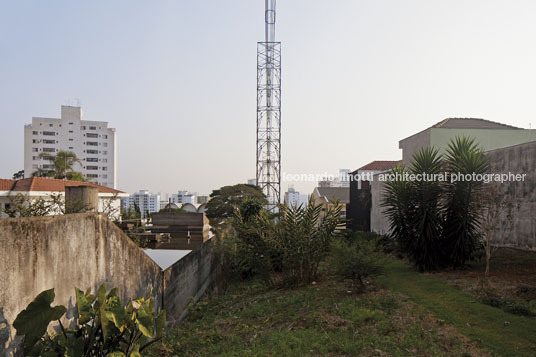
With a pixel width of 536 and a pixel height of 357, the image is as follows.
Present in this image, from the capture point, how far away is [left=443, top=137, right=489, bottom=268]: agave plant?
8562 millimetres

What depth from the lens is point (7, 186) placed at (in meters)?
19.2

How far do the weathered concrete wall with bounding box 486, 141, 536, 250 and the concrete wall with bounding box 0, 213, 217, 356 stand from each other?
858cm

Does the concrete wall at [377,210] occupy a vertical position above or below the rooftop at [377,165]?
below

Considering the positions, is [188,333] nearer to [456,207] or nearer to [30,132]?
[456,207]

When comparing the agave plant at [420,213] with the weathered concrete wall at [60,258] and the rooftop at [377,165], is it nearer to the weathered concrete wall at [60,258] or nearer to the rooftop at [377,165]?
the weathered concrete wall at [60,258]

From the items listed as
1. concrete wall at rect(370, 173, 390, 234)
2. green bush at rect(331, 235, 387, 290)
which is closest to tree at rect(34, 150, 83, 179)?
concrete wall at rect(370, 173, 390, 234)

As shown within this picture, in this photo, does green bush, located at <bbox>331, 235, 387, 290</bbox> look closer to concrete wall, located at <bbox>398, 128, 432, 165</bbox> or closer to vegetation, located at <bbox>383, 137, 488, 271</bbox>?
vegetation, located at <bbox>383, 137, 488, 271</bbox>

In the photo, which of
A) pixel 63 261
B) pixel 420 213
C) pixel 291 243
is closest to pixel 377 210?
pixel 420 213

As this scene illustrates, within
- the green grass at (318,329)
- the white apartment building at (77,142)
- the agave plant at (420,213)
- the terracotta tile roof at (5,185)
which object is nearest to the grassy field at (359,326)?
the green grass at (318,329)

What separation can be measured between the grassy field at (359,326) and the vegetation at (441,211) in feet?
5.19

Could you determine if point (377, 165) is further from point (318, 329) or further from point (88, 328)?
point (88, 328)

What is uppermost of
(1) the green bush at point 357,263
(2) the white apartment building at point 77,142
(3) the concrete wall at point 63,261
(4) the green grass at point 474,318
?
(2) the white apartment building at point 77,142

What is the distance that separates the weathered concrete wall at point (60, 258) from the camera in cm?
299

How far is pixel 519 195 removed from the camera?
9.68 meters
